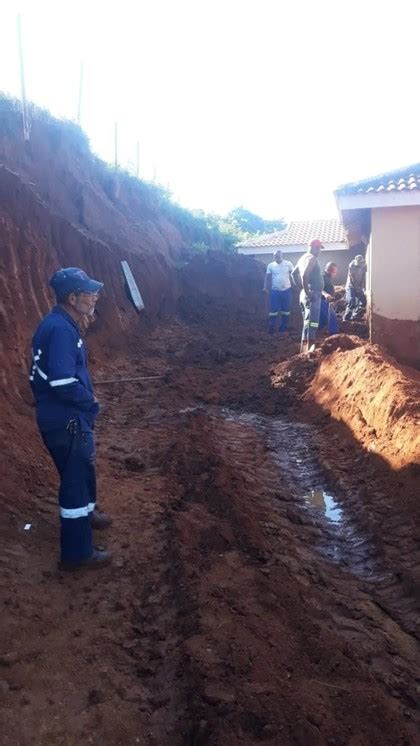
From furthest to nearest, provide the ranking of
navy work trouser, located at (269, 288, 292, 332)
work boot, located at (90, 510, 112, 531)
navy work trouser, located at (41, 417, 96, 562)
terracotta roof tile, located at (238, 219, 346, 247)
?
terracotta roof tile, located at (238, 219, 346, 247)
navy work trouser, located at (269, 288, 292, 332)
work boot, located at (90, 510, 112, 531)
navy work trouser, located at (41, 417, 96, 562)

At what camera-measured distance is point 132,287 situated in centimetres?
1661

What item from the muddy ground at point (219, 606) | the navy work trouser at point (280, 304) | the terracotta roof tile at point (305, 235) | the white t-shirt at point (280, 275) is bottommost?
the muddy ground at point (219, 606)

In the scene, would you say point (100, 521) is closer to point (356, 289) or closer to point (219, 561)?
point (219, 561)

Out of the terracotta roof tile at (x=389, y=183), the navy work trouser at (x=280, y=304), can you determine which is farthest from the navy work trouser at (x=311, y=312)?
the navy work trouser at (x=280, y=304)

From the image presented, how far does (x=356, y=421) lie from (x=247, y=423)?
1833mm

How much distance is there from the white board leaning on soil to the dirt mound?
755 cm

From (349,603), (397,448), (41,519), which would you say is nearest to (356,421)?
(397,448)

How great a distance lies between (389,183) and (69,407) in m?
8.48

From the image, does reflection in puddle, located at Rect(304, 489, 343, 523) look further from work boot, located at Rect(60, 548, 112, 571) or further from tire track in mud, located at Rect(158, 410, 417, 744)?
work boot, located at Rect(60, 548, 112, 571)

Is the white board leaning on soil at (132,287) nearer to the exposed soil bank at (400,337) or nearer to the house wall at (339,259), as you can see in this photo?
the exposed soil bank at (400,337)

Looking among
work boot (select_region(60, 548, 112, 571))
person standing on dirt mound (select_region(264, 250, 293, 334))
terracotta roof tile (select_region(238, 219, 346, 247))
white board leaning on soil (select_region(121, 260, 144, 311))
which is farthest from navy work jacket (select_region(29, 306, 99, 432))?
terracotta roof tile (select_region(238, 219, 346, 247))

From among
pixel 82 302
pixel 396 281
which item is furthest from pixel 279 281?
pixel 82 302

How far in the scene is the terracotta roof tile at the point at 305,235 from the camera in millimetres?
26469

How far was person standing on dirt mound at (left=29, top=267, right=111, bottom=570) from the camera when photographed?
13.0ft
